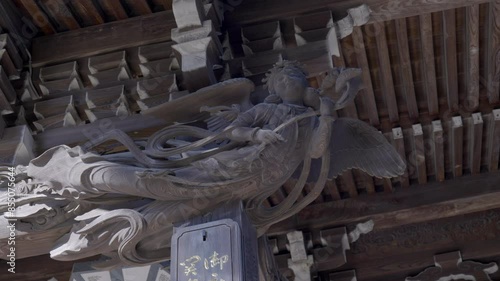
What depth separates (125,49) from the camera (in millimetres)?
4973

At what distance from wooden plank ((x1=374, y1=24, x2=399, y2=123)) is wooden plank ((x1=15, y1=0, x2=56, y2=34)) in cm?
190

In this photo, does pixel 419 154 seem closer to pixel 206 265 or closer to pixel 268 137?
pixel 268 137

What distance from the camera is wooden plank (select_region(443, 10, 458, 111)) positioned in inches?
210

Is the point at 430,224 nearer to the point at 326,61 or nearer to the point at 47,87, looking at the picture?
the point at 326,61

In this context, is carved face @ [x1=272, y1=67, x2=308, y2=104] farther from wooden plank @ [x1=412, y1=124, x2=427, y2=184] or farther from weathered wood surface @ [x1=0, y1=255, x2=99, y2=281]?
weathered wood surface @ [x1=0, y1=255, x2=99, y2=281]

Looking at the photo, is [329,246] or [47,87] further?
[329,246]

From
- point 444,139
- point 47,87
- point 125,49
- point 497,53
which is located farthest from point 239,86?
point 444,139

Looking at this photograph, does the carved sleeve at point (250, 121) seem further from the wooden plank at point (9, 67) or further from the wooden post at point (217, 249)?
the wooden plank at point (9, 67)

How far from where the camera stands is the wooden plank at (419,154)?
602 centimetres

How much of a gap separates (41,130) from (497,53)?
2.78 m

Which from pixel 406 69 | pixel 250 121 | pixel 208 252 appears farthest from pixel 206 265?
pixel 406 69

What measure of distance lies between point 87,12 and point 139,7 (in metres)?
0.30

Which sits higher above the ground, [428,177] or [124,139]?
[428,177]

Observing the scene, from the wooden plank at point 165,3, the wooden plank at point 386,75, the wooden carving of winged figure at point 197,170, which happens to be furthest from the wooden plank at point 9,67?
the wooden plank at point 386,75
